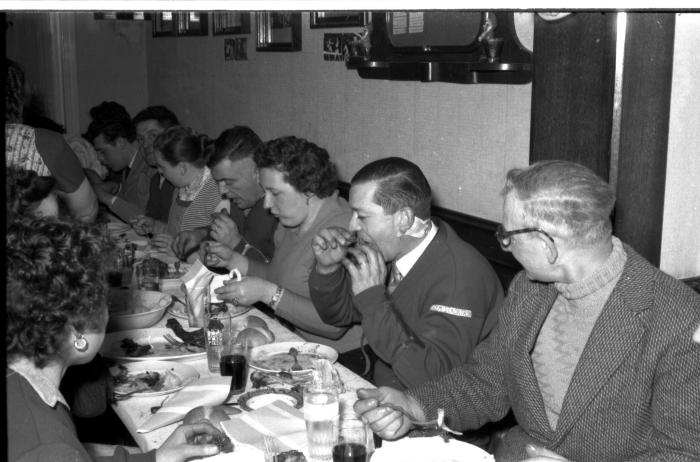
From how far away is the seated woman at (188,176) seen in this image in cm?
415

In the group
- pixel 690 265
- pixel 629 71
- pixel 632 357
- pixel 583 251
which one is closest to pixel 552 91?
pixel 629 71

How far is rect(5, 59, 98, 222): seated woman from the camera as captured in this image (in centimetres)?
259

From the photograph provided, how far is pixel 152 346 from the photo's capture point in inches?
100

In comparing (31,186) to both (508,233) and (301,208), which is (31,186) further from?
(508,233)

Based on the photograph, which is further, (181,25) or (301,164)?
(181,25)

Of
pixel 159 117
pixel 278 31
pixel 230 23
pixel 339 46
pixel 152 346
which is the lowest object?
pixel 152 346

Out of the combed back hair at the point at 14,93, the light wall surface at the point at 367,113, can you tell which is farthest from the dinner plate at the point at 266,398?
the light wall surface at the point at 367,113

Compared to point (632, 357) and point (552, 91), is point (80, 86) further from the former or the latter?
point (632, 357)

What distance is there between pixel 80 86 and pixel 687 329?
6.78 meters

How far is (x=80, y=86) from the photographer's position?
24.2 ft

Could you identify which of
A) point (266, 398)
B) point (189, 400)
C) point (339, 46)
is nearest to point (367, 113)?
point (339, 46)

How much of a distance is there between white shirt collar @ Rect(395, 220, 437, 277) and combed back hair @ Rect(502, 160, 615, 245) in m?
0.62

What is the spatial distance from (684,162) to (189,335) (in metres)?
1.70

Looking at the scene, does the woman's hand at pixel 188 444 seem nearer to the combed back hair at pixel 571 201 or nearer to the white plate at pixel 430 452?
the white plate at pixel 430 452
